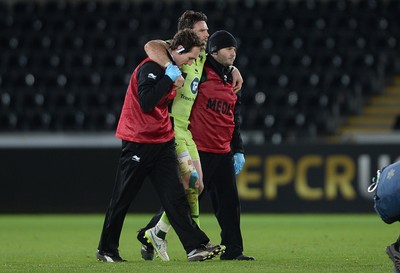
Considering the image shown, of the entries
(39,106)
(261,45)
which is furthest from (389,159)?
(39,106)

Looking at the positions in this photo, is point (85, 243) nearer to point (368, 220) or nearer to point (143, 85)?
point (143, 85)

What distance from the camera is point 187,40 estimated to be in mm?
8539

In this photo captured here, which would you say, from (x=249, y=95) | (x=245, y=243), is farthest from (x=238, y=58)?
(x=245, y=243)

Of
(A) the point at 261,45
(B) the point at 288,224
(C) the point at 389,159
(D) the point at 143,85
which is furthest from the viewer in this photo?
(A) the point at 261,45

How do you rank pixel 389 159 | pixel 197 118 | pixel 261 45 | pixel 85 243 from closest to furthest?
pixel 197 118
pixel 85 243
pixel 389 159
pixel 261 45

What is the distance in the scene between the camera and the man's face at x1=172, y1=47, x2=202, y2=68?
Answer: 8.58 metres

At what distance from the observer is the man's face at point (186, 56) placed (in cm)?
858

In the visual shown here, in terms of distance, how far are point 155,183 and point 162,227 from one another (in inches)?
19.1

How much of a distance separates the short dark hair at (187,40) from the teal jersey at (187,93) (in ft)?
1.39

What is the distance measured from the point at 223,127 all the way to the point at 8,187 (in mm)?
9242

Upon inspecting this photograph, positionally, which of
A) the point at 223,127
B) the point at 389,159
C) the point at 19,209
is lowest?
the point at 19,209

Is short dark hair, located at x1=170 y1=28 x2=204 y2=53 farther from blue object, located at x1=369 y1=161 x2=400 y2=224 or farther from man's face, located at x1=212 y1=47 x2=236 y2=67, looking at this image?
blue object, located at x1=369 y1=161 x2=400 y2=224

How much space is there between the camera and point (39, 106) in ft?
69.2

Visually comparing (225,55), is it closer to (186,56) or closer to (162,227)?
(186,56)
